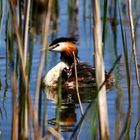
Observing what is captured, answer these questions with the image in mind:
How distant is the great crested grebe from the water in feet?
0.54

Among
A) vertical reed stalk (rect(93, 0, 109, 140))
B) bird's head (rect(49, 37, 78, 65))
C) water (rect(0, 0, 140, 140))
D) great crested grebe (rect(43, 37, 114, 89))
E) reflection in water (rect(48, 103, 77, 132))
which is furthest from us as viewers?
bird's head (rect(49, 37, 78, 65))

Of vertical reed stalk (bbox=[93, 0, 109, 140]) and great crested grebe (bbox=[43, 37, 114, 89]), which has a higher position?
great crested grebe (bbox=[43, 37, 114, 89])

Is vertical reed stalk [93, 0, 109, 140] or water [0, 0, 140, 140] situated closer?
vertical reed stalk [93, 0, 109, 140]

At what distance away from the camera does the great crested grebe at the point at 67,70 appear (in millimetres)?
7942

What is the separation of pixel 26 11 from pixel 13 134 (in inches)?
23.5

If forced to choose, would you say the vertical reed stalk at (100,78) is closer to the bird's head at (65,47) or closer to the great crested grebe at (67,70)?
the great crested grebe at (67,70)

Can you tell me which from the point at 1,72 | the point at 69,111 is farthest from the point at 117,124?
the point at 1,72

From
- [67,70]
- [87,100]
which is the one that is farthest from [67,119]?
[67,70]

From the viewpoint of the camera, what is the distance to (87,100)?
271 inches

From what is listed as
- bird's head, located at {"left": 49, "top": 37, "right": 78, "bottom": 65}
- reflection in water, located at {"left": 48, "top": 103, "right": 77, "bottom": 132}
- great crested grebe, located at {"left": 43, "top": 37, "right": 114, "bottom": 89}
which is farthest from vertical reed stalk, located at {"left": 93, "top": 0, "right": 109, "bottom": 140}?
bird's head, located at {"left": 49, "top": 37, "right": 78, "bottom": 65}

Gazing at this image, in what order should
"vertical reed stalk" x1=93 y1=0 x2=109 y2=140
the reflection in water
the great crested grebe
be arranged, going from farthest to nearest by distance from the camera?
1. the great crested grebe
2. the reflection in water
3. "vertical reed stalk" x1=93 y1=0 x2=109 y2=140

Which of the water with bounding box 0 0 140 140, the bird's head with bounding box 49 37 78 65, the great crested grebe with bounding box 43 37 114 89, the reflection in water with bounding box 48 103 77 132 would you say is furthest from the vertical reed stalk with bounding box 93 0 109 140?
the bird's head with bounding box 49 37 78 65

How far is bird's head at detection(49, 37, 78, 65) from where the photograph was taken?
821 centimetres

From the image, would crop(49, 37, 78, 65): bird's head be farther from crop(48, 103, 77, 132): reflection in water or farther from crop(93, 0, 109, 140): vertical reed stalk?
crop(93, 0, 109, 140): vertical reed stalk
